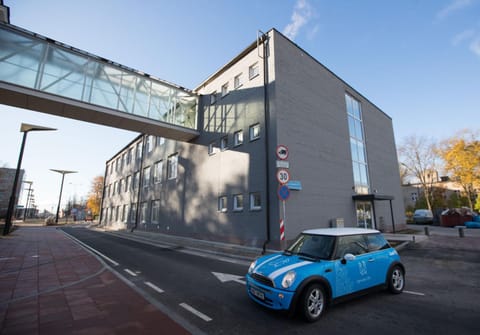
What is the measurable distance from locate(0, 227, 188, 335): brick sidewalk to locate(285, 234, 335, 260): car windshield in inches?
112

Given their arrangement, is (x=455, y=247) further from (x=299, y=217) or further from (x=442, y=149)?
(x=442, y=149)

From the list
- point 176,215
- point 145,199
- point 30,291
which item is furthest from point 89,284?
point 145,199

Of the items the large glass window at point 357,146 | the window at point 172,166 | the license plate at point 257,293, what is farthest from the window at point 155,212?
the license plate at point 257,293

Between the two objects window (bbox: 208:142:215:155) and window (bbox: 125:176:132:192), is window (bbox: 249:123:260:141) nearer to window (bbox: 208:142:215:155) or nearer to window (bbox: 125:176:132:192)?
window (bbox: 208:142:215:155)

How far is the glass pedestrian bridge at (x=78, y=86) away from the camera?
1238 cm

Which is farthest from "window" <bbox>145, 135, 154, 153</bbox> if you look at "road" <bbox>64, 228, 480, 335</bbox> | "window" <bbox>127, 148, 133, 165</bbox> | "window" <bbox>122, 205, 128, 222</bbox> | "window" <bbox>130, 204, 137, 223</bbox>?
"road" <bbox>64, 228, 480, 335</bbox>

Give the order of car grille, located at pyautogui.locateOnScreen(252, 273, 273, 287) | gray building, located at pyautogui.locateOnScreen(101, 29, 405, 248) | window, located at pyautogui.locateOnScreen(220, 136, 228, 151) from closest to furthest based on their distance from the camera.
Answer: car grille, located at pyautogui.locateOnScreen(252, 273, 273, 287) < gray building, located at pyautogui.locateOnScreen(101, 29, 405, 248) < window, located at pyautogui.locateOnScreen(220, 136, 228, 151)

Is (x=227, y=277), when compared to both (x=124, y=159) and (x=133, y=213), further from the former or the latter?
(x=124, y=159)

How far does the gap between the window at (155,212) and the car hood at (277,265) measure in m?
20.9

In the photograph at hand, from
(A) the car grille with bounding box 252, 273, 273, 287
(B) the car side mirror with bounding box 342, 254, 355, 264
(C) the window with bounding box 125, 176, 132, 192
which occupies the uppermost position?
(C) the window with bounding box 125, 176, 132, 192

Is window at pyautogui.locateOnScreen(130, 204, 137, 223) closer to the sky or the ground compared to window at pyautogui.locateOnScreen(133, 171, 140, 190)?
closer to the ground

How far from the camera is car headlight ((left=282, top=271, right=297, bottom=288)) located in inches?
157

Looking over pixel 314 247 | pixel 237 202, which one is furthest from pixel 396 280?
pixel 237 202

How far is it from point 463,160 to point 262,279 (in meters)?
41.0
